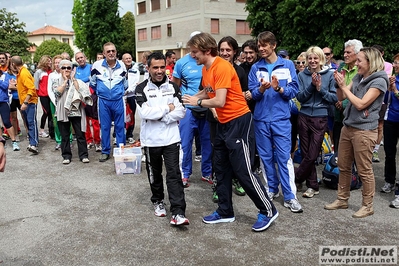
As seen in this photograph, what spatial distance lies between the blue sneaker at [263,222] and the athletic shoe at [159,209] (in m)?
1.17

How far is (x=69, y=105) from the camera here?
23.2ft

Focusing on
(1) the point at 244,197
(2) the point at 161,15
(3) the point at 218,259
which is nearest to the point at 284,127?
(1) the point at 244,197

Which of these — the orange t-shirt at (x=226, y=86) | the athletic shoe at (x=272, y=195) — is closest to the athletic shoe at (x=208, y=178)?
the athletic shoe at (x=272, y=195)

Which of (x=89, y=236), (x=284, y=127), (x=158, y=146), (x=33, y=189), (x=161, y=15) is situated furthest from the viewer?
(x=161, y=15)

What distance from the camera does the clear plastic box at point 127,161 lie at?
648 centimetres

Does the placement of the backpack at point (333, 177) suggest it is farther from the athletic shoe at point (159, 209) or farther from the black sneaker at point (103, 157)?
the black sneaker at point (103, 157)

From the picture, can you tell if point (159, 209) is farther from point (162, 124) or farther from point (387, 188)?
point (387, 188)

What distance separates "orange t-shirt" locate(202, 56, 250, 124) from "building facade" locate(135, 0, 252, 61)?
34.2 metres

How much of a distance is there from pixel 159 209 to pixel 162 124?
1.10 metres

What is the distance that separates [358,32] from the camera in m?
17.7

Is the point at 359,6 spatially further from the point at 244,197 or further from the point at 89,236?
the point at 89,236

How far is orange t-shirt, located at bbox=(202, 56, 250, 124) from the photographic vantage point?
397 cm

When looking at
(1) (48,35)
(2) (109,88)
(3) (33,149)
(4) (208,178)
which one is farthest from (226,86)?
(1) (48,35)

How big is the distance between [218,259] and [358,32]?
673 inches
